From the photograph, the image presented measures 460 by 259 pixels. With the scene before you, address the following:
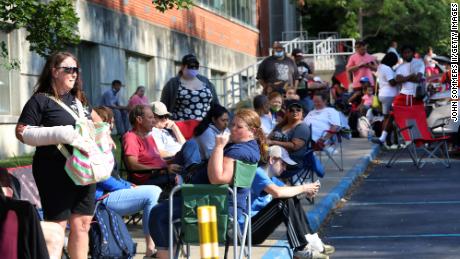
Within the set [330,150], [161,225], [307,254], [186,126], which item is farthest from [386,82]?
[161,225]

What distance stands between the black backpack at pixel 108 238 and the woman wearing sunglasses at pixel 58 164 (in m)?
0.63

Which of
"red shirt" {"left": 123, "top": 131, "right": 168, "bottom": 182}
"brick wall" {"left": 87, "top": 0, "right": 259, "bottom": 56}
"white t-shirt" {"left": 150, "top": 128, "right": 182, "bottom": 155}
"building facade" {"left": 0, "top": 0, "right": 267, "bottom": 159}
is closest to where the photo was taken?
"red shirt" {"left": 123, "top": 131, "right": 168, "bottom": 182}

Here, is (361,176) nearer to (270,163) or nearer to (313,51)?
(270,163)

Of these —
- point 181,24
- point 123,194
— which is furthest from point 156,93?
point 123,194

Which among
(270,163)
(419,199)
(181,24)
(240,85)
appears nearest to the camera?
(270,163)

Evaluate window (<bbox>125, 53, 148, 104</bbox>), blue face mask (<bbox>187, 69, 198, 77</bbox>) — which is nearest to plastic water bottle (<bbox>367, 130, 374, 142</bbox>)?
window (<bbox>125, 53, 148, 104</bbox>)

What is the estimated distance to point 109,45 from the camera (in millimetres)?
25953

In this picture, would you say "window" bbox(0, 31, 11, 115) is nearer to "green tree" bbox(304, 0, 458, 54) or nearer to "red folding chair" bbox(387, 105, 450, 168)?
"red folding chair" bbox(387, 105, 450, 168)

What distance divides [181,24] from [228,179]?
80.7ft

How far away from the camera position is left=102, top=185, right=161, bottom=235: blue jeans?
10000 millimetres

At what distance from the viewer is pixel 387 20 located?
5309 centimetres

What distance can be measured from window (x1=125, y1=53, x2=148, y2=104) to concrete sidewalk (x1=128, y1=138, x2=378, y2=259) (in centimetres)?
523

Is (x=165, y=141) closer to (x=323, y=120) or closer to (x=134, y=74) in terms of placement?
(x=323, y=120)

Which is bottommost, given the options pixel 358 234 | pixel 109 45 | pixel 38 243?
pixel 358 234
